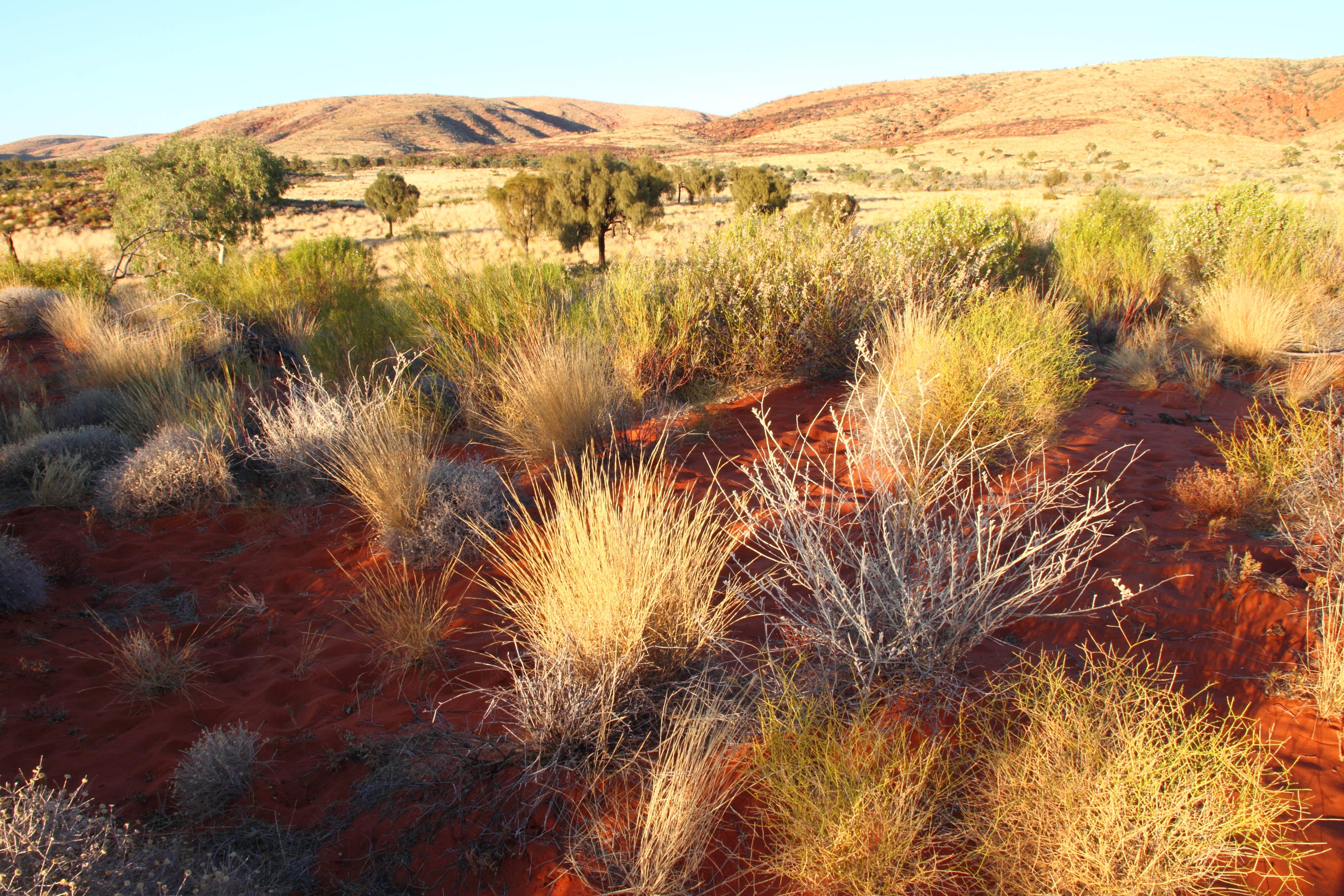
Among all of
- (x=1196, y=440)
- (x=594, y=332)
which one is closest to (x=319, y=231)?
(x=594, y=332)

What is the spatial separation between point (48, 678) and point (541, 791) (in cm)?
239

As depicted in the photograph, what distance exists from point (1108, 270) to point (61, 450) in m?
10.7

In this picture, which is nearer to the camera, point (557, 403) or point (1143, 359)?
point (557, 403)

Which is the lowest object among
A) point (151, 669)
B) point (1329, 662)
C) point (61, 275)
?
point (151, 669)

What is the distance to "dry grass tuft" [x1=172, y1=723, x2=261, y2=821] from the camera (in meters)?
2.11

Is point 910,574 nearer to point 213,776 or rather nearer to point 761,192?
point 213,776

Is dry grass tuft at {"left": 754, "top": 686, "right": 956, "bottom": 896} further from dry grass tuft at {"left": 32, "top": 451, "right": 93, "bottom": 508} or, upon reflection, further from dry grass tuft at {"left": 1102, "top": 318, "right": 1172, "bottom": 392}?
dry grass tuft at {"left": 1102, "top": 318, "right": 1172, "bottom": 392}

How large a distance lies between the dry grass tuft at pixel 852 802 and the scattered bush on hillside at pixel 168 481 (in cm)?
416

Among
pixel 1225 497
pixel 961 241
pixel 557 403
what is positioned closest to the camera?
pixel 1225 497

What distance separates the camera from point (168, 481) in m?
4.28

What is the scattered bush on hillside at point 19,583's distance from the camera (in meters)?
3.22

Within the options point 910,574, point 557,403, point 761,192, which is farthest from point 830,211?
point 910,574

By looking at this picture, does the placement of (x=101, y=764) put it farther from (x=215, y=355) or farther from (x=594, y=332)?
(x=215, y=355)

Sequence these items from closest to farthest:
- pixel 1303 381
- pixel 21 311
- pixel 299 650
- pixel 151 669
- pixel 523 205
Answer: pixel 151 669, pixel 299 650, pixel 1303 381, pixel 21 311, pixel 523 205
